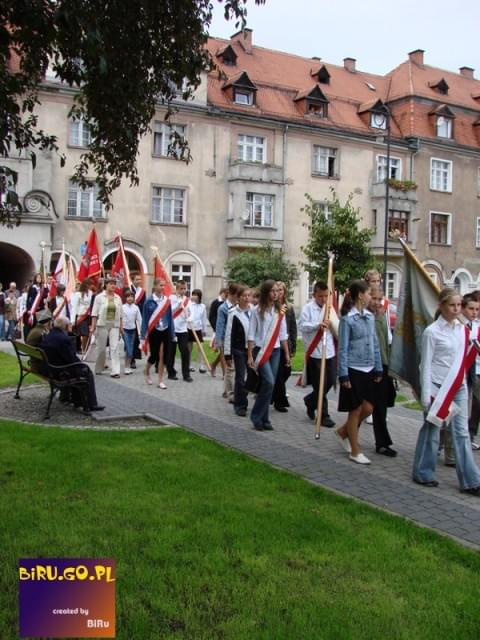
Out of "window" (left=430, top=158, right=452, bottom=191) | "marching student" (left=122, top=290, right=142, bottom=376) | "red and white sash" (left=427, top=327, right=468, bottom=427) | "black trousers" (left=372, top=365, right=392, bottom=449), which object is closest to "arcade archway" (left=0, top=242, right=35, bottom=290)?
"marching student" (left=122, top=290, right=142, bottom=376)

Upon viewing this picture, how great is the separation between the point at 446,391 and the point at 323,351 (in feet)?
9.07

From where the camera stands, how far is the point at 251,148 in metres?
37.3

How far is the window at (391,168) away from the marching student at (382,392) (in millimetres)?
33819

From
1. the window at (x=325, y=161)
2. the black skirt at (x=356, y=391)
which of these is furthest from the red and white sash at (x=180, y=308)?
the window at (x=325, y=161)

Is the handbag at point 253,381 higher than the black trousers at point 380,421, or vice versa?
the handbag at point 253,381

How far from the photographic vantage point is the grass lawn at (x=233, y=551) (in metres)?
3.76

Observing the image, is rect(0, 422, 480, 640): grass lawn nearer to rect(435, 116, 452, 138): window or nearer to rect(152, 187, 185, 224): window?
rect(152, 187, 185, 224): window

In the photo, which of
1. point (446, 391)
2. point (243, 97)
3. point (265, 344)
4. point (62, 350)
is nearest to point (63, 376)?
point (62, 350)

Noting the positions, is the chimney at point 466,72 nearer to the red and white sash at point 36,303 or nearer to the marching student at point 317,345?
the red and white sash at point 36,303

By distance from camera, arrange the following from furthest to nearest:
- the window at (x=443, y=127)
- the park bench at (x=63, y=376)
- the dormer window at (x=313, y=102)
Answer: the window at (x=443, y=127), the dormer window at (x=313, y=102), the park bench at (x=63, y=376)

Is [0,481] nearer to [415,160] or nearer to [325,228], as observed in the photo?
[325,228]

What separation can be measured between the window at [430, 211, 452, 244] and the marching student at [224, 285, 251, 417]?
34.6m

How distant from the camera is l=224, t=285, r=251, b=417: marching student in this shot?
10.4 metres

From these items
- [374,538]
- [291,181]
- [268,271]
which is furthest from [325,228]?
[374,538]
